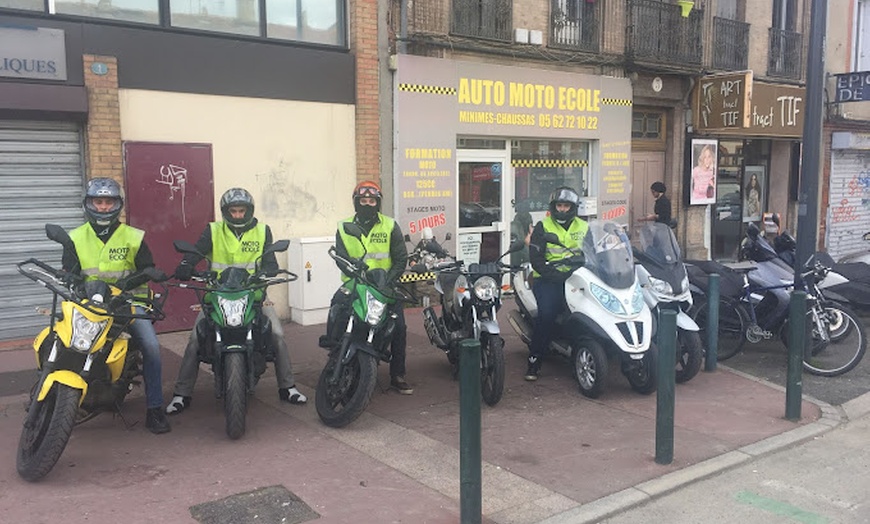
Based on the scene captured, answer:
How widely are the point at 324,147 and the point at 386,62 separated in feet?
4.97

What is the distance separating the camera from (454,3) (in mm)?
10930

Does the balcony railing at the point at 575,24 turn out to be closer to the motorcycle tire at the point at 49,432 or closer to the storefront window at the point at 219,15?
the storefront window at the point at 219,15

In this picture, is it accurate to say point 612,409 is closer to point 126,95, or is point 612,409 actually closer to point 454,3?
point 126,95

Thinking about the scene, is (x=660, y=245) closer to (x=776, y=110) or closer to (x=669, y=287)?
(x=669, y=287)

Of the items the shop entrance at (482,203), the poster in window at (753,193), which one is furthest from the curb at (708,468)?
the poster in window at (753,193)

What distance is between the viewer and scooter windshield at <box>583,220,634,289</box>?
6492mm

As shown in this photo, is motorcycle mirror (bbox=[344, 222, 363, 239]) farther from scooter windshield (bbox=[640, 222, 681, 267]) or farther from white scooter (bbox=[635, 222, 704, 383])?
scooter windshield (bbox=[640, 222, 681, 267])

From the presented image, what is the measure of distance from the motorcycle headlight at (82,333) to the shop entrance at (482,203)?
724 centimetres

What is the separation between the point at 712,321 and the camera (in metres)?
7.61

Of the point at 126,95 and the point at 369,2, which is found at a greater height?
the point at 369,2

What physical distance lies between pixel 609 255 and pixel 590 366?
99cm

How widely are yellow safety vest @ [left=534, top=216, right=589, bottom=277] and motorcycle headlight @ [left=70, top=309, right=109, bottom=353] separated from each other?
391 cm

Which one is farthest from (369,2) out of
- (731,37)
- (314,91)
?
(731,37)

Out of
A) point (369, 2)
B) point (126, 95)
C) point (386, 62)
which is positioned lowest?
point (126, 95)
